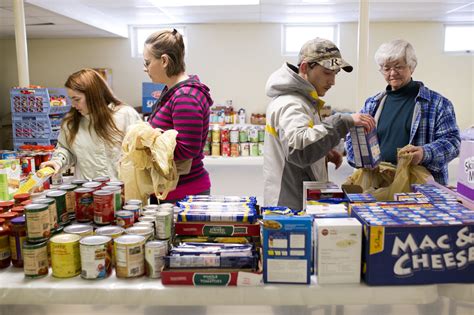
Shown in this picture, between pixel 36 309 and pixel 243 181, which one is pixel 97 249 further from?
pixel 243 181

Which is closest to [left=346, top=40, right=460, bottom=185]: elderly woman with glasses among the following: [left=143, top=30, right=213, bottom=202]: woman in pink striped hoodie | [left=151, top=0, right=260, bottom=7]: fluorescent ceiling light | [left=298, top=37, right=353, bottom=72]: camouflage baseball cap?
[left=298, top=37, right=353, bottom=72]: camouflage baseball cap

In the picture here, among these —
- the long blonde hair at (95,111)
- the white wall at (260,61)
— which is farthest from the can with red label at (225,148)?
the long blonde hair at (95,111)

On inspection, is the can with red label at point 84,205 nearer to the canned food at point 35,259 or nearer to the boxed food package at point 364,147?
the canned food at point 35,259

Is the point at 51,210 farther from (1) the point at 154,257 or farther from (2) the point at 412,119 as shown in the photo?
(2) the point at 412,119

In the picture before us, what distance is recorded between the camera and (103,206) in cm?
157

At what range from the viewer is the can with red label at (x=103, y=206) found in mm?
1570

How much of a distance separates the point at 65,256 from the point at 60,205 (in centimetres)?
29

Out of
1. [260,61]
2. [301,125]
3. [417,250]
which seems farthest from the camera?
[260,61]

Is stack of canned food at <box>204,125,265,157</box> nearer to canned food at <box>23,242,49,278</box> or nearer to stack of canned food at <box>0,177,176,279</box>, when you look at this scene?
stack of canned food at <box>0,177,176,279</box>

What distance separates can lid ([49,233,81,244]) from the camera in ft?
4.59

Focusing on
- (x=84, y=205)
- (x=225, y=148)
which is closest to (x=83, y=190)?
(x=84, y=205)

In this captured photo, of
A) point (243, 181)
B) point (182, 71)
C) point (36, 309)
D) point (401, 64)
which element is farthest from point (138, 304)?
point (243, 181)

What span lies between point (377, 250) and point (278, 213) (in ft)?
1.12

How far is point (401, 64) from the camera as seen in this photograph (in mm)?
2510
